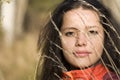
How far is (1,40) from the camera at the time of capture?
20266 millimetres

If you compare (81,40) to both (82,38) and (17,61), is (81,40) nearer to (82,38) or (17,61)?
(82,38)

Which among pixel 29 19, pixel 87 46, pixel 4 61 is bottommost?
pixel 29 19

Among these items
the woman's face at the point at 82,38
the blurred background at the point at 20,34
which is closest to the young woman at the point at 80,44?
the woman's face at the point at 82,38

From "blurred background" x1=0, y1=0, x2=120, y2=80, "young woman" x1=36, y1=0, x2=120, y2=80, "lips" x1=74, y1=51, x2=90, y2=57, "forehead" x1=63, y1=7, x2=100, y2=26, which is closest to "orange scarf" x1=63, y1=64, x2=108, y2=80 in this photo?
"young woman" x1=36, y1=0, x2=120, y2=80

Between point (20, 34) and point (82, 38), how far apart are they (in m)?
15.6

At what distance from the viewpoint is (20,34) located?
69.7 feet

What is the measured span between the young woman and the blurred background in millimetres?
5628

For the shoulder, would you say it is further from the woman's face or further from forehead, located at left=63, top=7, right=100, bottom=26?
forehead, located at left=63, top=7, right=100, bottom=26

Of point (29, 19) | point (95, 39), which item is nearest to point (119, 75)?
point (95, 39)

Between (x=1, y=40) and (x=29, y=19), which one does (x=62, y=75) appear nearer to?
(x=1, y=40)

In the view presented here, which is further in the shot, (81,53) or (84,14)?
(84,14)

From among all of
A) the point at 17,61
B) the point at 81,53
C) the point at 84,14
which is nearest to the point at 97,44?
the point at 81,53

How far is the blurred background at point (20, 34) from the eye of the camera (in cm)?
1409

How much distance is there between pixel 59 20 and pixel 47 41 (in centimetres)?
33
